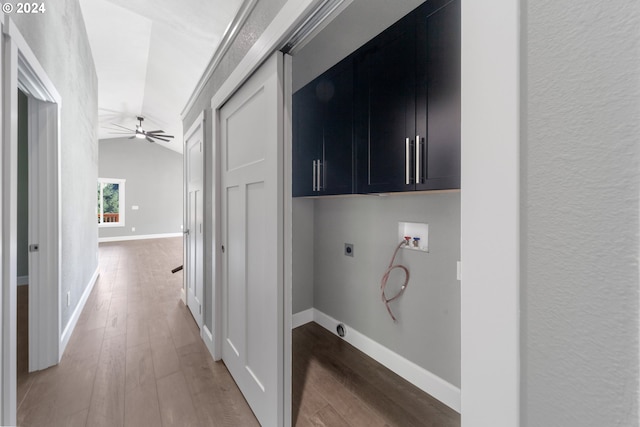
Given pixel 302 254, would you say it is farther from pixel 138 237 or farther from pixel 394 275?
pixel 138 237

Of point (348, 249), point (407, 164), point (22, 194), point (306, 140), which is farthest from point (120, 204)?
point (407, 164)

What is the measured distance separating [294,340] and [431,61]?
7.29 ft

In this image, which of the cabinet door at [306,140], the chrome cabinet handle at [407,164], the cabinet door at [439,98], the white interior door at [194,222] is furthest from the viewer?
the white interior door at [194,222]

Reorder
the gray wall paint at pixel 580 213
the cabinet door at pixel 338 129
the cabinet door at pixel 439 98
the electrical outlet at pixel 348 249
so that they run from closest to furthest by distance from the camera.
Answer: the gray wall paint at pixel 580 213 < the cabinet door at pixel 439 98 < the cabinet door at pixel 338 129 < the electrical outlet at pixel 348 249

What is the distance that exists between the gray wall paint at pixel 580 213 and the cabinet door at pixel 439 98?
704 millimetres

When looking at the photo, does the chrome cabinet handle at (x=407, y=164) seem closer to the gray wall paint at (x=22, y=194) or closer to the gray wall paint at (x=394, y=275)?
the gray wall paint at (x=394, y=275)

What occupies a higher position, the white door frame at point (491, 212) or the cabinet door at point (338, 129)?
the cabinet door at point (338, 129)

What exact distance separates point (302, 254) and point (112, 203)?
8923 millimetres

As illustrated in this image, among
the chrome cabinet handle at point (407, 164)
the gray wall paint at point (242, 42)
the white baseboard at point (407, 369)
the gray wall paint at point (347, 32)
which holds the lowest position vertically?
the white baseboard at point (407, 369)

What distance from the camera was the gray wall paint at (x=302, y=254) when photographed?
8.40ft

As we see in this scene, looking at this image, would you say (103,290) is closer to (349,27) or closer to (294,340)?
(294,340)

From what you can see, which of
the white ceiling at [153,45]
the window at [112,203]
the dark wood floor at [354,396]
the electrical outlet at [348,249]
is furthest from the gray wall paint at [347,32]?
the window at [112,203]

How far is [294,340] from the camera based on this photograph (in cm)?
232

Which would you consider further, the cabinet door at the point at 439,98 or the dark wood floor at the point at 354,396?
the dark wood floor at the point at 354,396
